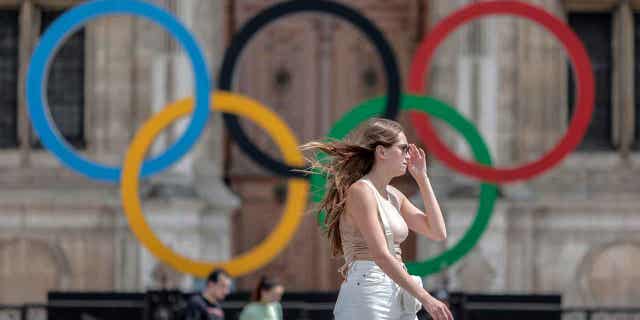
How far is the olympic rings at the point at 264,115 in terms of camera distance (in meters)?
17.1

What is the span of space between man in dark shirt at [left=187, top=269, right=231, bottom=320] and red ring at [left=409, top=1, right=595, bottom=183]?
6577mm

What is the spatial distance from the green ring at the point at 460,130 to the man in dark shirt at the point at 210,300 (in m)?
4.37

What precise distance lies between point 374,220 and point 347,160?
1.73 ft

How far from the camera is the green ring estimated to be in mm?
16625

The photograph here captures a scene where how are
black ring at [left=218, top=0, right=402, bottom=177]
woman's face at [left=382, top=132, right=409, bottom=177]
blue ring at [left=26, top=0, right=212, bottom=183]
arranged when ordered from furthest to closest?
black ring at [left=218, top=0, right=402, bottom=177], blue ring at [left=26, top=0, right=212, bottom=183], woman's face at [left=382, top=132, right=409, bottom=177]

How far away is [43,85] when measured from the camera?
17.5 m

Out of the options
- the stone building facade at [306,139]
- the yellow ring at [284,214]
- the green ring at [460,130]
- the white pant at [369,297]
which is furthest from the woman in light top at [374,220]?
the stone building facade at [306,139]

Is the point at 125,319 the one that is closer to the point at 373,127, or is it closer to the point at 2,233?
the point at 2,233

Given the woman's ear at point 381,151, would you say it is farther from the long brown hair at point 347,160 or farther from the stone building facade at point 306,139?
the stone building facade at point 306,139

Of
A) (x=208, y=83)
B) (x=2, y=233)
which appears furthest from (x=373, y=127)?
(x=2, y=233)

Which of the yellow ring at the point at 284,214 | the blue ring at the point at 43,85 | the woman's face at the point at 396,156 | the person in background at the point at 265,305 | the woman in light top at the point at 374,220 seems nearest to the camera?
the woman in light top at the point at 374,220

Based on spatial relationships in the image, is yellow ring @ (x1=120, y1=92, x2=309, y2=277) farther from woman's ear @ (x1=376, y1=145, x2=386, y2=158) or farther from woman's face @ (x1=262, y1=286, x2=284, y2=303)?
woman's ear @ (x1=376, y1=145, x2=386, y2=158)

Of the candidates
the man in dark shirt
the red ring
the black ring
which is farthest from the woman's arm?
the red ring

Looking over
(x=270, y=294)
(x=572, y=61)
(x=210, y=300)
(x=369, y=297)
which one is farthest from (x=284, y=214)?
(x=369, y=297)
